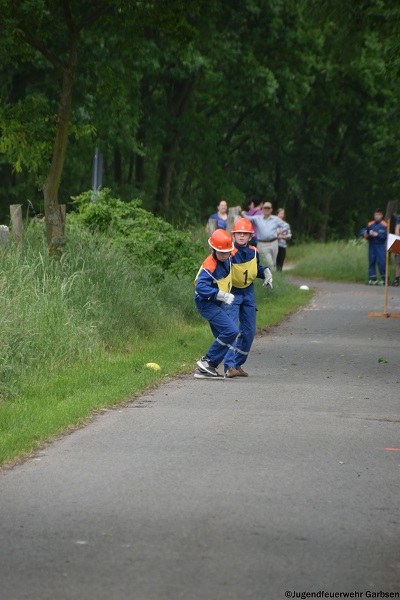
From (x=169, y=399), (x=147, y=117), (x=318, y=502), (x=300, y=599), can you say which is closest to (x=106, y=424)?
(x=169, y=399)

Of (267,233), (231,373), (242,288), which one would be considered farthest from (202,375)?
(267,233)

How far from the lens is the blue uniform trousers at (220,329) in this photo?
13867 mm

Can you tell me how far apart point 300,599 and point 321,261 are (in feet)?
120

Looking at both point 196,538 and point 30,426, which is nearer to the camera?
point 196,538

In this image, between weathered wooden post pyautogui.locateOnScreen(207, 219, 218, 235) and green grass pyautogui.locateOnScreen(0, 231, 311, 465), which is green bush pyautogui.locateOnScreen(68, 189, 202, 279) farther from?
weathered wooden post pyautogui.locateOnScreen(207, 219, 218, 235)

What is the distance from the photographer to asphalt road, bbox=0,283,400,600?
5910mm

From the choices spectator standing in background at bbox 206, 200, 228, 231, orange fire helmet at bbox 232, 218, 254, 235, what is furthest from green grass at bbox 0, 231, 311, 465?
spectator standing in background at bbox 206, 200, 228, 231

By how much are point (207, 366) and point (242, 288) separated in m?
1.09

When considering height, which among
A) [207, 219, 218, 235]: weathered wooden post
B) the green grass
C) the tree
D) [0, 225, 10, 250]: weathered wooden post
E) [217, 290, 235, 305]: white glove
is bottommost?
the green grass

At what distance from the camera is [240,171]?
61875 millimetres

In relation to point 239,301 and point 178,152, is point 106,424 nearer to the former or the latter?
point 239,301

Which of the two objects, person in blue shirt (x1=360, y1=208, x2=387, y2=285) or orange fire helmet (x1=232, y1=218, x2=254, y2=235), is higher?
orange fire helmet (x1=232, y1=218, x2=254, y2=235)

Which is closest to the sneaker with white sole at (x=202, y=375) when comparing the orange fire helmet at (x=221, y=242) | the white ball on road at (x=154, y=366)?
the white ball on road at (x=154, y=366)

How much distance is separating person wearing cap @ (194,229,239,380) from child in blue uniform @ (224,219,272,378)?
247 mm
